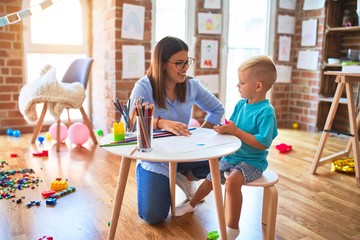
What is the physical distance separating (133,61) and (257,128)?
2.14m

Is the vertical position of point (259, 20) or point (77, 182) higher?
point (259, 20)

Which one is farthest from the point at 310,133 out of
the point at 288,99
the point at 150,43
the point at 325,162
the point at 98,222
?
the point at 98,222

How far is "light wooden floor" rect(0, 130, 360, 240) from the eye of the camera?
177cm

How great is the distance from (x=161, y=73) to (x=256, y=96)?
1.59 ft

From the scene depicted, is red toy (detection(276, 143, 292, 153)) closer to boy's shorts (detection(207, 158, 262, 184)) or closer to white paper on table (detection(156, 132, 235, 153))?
boy's shorts (detection(207, 158, 262, 184))

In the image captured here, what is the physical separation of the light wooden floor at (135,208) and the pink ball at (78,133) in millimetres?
265

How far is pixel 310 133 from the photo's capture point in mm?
4191

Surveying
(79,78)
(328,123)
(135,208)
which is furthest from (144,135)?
(79,78)

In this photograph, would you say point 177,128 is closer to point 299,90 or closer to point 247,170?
point 247,170

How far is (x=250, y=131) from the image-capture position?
165 centimetres

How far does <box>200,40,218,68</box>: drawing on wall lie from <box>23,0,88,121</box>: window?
4.41 feet

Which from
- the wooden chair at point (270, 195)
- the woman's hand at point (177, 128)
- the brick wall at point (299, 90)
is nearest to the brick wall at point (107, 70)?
the brick wall at point (299, 90)

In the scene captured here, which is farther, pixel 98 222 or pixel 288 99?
pixel 288 99

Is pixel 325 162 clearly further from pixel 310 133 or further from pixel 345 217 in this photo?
pixel 310 133
